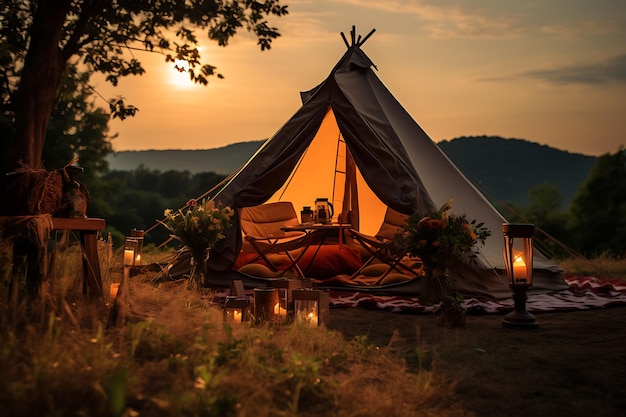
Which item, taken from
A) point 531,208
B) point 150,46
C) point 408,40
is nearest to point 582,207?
point 531,208

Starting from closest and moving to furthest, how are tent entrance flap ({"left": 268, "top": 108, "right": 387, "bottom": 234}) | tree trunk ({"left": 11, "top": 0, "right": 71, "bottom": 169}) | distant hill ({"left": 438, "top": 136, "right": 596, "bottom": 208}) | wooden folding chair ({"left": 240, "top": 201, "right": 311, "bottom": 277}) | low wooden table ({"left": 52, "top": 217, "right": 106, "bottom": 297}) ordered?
low wooden table ({"left": 52, "top": 217, "right": 106, "bottom": 297})
tree trunk ({"left": 11, "top": 0, "right": 71, "bottom": 169})
wooden folding chair ({"left": 240, "top": 201, "right": 311, "bottom": 277})
tent entrance flap ({"left": 268, "top": 108, "right": 387, "bottom": 234})
distant hill ({"left": 438, "top": 136, "right": 596, "bottom": 208})

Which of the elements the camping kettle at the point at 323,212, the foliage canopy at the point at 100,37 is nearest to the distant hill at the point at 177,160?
the foliage canopy at the point at 100,37

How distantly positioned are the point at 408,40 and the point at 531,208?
19.4m

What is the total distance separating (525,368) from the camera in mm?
3371

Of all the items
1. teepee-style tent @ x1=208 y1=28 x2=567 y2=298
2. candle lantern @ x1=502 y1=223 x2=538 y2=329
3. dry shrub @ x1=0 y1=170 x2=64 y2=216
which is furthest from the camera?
teepee-style tent @ x1=208 y1=28 x2=567 y2=298

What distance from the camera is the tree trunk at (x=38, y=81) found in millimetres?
7078

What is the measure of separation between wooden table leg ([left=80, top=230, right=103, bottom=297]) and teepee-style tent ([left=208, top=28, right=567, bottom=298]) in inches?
93.6

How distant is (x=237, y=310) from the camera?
3.90 m

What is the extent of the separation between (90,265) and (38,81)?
3.85 meters

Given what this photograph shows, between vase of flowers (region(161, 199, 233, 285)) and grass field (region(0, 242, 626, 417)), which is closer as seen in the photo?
grass field (region(0, 242, 626, 417))

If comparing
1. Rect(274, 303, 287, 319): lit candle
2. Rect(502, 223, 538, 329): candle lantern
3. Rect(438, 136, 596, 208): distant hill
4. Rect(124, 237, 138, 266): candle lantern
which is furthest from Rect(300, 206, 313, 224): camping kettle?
Rect(438, 136, 596, 208): distant hill

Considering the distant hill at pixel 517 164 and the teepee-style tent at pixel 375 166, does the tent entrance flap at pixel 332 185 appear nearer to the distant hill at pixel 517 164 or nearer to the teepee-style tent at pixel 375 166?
the teepee-style tent at pixel 375 166

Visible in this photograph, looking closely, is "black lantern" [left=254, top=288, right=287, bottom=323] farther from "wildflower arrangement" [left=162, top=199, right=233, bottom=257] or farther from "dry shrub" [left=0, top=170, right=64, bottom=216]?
"wildflower arrangement" [left=162, top=199, right=233, bottom=257]

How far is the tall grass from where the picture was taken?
2201 mm
